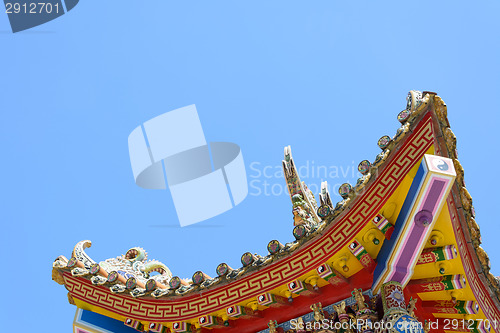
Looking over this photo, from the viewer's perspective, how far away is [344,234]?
6180 millimetres

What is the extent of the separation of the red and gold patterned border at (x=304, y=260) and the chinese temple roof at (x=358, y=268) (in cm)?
1

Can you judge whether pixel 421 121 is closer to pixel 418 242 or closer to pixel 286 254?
pixel 418 242

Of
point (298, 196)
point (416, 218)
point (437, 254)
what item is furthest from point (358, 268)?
point (298, 196)

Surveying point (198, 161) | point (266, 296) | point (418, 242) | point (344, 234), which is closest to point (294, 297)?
point (266, 296)

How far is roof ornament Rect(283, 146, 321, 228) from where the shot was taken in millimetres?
9820

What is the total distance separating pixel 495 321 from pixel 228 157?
5.00 metres

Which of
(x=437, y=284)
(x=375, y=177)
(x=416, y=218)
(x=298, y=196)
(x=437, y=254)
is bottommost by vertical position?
(x=437, y=284)

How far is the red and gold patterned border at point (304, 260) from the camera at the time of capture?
240 inches

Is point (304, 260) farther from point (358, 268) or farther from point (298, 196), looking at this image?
point (298, 196)

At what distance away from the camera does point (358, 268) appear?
6.42 metres

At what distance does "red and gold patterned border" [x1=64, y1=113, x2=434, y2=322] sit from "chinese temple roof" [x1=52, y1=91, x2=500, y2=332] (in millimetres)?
11

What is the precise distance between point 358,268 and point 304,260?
2.10 ft

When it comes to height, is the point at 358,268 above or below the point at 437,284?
above

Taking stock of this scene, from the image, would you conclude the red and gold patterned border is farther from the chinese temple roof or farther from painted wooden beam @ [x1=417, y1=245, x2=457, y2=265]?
painted wooden beam @ [x1=417, y1=245, x2=457, y2=265]
